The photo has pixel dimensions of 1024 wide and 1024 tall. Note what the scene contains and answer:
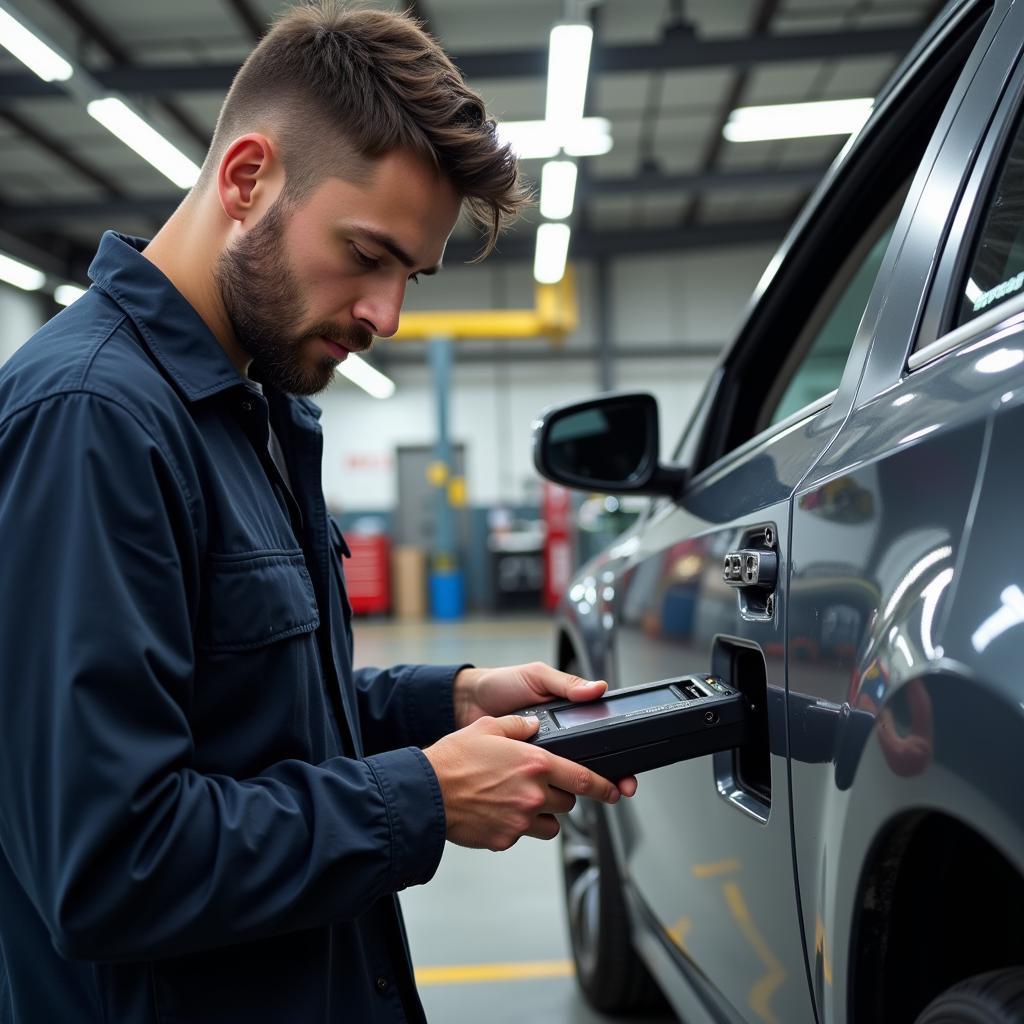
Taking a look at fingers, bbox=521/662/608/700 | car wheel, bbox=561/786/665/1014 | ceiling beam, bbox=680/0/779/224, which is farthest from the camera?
ceiling beam, bbox=680/0/779/224

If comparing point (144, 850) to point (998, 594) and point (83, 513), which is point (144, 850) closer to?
point (83, 513)

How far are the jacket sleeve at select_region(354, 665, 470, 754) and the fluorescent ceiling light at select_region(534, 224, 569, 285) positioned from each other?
9883mm

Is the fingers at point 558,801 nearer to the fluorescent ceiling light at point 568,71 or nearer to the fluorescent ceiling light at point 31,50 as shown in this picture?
the fluorescent ceiling light at point 568,71

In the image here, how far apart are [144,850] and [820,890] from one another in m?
0.62

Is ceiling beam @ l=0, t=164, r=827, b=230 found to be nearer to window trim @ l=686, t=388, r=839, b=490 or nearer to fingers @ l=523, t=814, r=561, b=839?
window trim @ l=686, t=388, r=839, b=490

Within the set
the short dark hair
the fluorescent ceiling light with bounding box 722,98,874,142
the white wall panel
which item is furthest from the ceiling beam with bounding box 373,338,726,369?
the short dark hair

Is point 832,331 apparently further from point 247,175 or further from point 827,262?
point 247,175

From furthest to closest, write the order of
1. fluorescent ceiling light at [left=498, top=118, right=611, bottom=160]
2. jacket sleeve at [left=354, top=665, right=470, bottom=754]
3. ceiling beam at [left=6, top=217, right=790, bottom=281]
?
ceiling beam at [left=6, top=217, right=790, bottom=281] < fluorescent ceiling light at [left=498, top=118, right=611, bottom=160] < jacket sleeve at [left=354, top=665, right=470, bottom=754]

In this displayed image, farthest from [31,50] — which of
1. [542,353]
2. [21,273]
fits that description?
[542,353]

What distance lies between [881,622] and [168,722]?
1.99 feet

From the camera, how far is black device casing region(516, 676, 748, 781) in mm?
1150

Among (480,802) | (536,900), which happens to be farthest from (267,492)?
(536,900)

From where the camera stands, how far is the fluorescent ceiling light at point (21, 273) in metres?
A: 11.6

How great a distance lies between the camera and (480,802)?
1.06 m
